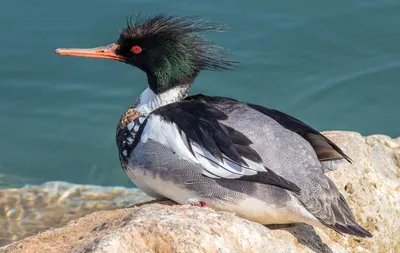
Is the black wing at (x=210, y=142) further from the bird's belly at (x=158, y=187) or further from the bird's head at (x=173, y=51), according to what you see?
the bird's head at (x=173, y=51)

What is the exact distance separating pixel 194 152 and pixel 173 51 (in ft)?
3.74

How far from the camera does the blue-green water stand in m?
9.83

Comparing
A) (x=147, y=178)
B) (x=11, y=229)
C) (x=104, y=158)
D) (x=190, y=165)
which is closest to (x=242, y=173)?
(x=190, y=165)

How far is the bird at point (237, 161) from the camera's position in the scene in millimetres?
5492

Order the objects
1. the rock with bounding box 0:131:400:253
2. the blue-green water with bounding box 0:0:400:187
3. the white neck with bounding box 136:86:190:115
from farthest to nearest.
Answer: the blue-green water with bounding box 0:0:400:187 < the white neck with bounding box 136:86:190:115 < the rock with bounding box 0:131:400:253

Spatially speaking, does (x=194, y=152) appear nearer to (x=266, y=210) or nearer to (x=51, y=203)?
(x=266, y=210)

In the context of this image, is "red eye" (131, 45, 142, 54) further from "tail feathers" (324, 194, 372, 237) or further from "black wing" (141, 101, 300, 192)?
"tail feathers" (324, 194, 372, 237)

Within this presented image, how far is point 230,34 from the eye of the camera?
1123 centimetres

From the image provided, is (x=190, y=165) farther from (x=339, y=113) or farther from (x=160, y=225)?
(x=339, y=113)

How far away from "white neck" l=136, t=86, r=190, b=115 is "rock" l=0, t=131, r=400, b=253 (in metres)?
1.04

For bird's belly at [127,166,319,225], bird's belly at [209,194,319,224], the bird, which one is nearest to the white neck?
the bird

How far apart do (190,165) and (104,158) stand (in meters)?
4.14

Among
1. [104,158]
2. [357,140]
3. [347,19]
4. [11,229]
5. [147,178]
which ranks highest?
[347,19]

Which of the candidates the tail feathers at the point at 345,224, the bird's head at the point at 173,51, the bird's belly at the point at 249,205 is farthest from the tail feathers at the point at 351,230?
the bird's head at the point at 173,51
